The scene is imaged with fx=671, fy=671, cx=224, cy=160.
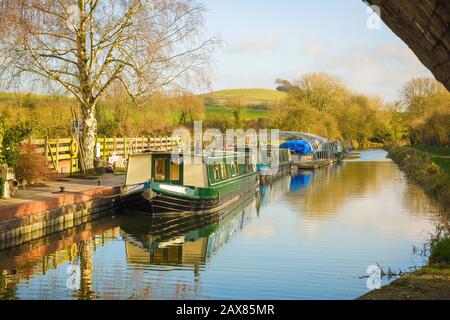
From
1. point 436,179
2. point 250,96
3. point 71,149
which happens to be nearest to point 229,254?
point 71,149

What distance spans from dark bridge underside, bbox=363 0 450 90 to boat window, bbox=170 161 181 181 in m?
14.3

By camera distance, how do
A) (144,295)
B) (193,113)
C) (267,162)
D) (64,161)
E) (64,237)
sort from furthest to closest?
(193,113) → (267,162) → (64,161) → (64,237) → (144,295)

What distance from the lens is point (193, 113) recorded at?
175 ft

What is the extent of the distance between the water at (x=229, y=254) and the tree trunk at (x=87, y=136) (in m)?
6.11

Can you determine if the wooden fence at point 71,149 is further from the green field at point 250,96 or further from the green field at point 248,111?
the green field at point 250,96

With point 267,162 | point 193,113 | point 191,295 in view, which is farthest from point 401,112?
point 191,295

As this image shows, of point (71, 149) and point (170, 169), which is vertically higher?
point (71, 149)

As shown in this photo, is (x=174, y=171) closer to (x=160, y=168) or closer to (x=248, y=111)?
(x=160, y=168)

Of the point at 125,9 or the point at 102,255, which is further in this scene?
the point at 125,9

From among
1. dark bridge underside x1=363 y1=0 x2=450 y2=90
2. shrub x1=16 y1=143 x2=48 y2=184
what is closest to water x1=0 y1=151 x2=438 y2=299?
shrub x1=16 y1=143 x2=48 y2=184

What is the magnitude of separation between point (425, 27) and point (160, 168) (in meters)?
15.2

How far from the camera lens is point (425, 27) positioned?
5285 mm

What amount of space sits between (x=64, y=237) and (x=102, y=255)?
6.81 feet

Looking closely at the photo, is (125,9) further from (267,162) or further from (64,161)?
(267,162)
